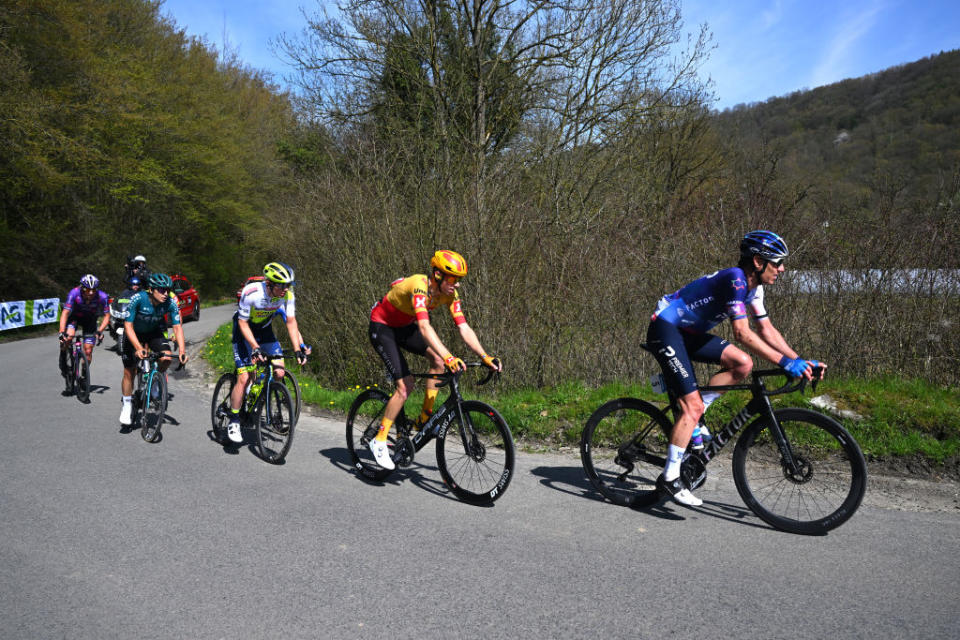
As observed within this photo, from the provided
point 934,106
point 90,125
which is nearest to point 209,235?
point 90,125

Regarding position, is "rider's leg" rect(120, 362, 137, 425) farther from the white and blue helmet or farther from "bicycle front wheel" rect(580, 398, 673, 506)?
the white and blue helmet

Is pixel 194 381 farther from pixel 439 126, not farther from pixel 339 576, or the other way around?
pixel 339 576

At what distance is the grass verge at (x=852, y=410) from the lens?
531cm

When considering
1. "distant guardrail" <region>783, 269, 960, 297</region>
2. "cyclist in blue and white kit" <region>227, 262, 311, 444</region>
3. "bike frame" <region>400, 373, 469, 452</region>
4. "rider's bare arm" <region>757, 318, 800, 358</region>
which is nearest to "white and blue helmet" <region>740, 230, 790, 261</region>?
"rider's bare arm" <region>757, 318, 800, 358</region>

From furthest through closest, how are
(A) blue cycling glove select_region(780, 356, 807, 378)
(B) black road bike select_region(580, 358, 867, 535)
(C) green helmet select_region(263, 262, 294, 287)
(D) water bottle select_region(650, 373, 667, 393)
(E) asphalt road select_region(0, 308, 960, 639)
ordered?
(C) green helmet select_region(263, 262, 294, 287), (D) water bottle select_region(650, 373, 667, 393), (B) black road bike select_region(580, 358, 867, 535), (A) blue cycling glove select_region(780, 356, 807, 378), (E) asphalt road select_region(0, 308, 960, 639)

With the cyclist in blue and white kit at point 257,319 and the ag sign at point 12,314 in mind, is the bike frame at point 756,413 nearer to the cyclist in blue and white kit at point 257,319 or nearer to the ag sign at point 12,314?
the cyclist in blue and white kit at point 257,319

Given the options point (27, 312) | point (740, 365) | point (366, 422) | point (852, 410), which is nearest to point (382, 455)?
point (366, 422)

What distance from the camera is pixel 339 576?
3.66m

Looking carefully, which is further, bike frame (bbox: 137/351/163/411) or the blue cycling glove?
bike frame (bbox: 137/351/163/411)

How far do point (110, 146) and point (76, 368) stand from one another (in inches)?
793

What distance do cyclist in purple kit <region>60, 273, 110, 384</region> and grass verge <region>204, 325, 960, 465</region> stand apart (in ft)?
18.7

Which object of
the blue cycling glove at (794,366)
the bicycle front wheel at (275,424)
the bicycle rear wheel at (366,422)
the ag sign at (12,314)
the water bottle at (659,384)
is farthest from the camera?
the ag sign at (12,314)

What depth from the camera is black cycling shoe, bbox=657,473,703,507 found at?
14.8 feet

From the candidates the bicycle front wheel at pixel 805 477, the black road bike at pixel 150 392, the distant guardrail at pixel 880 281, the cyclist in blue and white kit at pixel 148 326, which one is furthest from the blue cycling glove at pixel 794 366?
the black road bike at pixel 150 392
